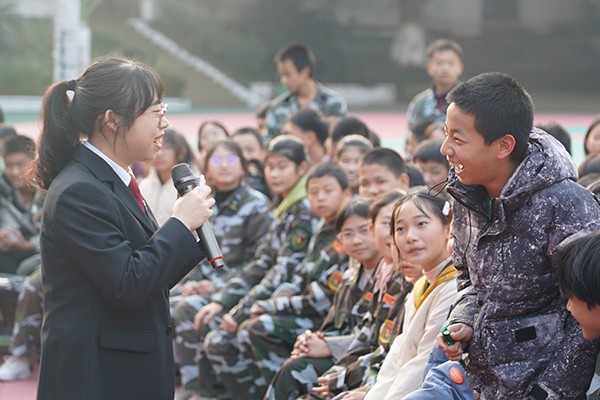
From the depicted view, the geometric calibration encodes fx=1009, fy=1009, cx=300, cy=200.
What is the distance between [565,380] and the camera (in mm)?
2486

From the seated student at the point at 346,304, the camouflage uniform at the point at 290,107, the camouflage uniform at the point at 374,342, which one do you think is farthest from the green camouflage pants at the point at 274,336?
the camouflage uniform at the point at 290,107

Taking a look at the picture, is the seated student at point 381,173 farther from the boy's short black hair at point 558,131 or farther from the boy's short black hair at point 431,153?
the boy's short black hair at point 558,131

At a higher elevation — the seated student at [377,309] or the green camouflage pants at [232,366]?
the seated student at [377,309]

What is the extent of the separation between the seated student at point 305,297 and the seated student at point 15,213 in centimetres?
201

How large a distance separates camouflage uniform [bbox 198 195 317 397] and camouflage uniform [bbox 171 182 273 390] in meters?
0.09

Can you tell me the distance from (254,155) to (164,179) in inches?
45.9

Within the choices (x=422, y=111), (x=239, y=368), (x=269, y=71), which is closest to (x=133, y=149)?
(x=239, y=368)

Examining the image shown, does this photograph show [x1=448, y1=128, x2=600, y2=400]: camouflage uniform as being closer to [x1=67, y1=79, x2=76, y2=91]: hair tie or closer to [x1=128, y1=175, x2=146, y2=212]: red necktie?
[x1=128, y1=175, x2=146, y2=212]: red necktie

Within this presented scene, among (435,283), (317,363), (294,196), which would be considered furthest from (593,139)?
(435,283)

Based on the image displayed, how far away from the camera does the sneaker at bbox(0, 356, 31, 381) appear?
575 centimetres

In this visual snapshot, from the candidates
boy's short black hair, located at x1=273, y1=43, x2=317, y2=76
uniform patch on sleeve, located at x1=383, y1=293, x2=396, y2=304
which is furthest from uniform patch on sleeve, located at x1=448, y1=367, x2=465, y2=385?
boy's short black hair, located at x1=273, y1=43, x2=317, y2=76

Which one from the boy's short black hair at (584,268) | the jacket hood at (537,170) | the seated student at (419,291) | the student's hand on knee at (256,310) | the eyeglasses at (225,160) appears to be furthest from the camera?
the eyeglasses at (225,160)

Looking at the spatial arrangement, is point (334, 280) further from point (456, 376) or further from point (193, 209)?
point (456, 376)

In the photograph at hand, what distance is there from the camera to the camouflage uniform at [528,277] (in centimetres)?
248
